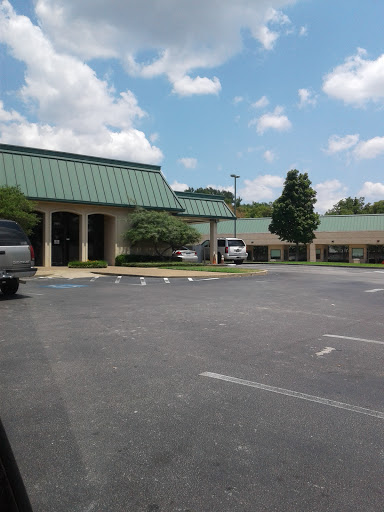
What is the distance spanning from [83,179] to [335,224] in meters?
35.8

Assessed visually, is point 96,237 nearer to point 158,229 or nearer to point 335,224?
point 158,229

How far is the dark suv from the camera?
11.2m

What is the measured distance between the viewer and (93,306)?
1024 cm

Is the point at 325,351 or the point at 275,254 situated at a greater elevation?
the point at 275,254

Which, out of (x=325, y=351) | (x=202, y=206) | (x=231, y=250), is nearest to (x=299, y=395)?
(x=325, y=351)

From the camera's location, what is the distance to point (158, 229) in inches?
1104

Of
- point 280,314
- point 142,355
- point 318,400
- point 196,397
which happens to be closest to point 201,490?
point 196,397

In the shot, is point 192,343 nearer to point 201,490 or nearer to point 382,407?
point 382,407

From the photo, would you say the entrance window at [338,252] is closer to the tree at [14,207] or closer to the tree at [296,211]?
the tree at [296,211]

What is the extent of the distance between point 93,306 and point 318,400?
7.07 meters

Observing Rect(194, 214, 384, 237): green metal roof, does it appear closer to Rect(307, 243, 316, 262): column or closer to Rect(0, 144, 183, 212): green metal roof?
Rect(307, 243, 316, 262): column

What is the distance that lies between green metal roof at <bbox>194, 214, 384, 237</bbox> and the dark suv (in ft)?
152

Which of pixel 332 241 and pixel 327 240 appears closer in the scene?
pixel 332 241

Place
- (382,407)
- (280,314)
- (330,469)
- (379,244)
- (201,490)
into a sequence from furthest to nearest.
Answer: (379,244) < (280,314) < (382,407) < (330,469) < (201,490)
